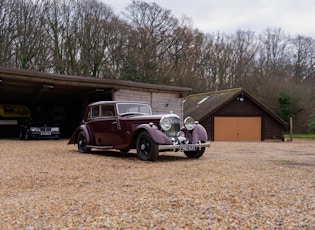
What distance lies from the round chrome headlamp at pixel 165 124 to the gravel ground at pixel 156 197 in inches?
58.4

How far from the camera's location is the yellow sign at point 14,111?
23.6 meters

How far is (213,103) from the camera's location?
85.3 feet

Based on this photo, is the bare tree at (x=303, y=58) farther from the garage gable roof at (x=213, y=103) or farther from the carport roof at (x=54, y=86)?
the carport roof at (x=54, y=86)

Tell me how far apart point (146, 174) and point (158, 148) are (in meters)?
1.91

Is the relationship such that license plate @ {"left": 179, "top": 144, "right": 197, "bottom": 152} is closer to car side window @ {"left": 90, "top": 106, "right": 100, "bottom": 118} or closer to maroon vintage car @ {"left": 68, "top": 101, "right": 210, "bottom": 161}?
maroon vintage car @ {"left": 68, "top": 101, "right": 210, "bottom": 161}

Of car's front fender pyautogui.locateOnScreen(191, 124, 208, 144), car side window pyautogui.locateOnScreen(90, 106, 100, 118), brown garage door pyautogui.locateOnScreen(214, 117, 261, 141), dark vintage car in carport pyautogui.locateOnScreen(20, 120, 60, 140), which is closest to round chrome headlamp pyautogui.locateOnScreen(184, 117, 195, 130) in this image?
car's front fender pyautogui.locateOnScreen(191, 124, 208, 144)

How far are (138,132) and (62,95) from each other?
13.4 metres

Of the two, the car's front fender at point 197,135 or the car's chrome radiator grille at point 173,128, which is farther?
the car's front fender at point 197,135

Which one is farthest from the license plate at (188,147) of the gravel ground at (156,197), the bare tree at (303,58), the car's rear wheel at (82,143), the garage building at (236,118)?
the bare tree at (303,58)

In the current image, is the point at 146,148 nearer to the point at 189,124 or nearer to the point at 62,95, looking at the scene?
the point at 189,124

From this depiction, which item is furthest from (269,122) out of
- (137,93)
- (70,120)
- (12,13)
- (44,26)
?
(12,13)

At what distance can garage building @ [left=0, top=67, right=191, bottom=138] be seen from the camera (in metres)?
16.6

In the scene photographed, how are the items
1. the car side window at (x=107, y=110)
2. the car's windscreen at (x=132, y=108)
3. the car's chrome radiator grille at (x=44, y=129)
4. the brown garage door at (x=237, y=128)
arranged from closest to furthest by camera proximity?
the car's windscreen at (x=132, y=108), the car side window at (x=107, y=110), the car's chrome radiator grille at (x=44, y=129), the brown garage door at (x=237, y=128)

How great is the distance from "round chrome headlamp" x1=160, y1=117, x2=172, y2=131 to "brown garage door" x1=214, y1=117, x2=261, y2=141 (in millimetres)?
16455
